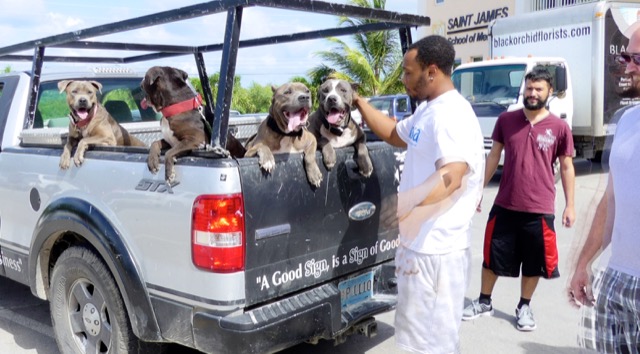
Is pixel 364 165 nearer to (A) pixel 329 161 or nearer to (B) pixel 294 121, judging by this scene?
(A) pixel 329 161

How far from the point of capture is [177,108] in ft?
12.5

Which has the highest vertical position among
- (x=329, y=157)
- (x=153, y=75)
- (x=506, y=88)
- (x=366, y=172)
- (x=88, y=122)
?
(x=153, y=75)

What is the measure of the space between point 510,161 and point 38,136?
3.43m

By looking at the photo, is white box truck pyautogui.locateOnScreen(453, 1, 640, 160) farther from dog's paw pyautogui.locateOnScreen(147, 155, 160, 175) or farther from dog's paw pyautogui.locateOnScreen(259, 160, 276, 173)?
dog's paw pyautogui.locateOnScreen(147, 155, 160, 175)

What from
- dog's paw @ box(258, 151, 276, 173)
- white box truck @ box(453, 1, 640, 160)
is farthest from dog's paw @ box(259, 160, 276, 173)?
white box truck @ box(453, 1, 640, 160)


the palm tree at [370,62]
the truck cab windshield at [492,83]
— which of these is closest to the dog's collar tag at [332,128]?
the truck cab windshield at [492,83]

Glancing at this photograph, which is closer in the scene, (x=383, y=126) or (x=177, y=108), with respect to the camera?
(x=383, y=126)

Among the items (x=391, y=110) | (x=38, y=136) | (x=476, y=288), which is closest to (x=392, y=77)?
(x=391, y=110)

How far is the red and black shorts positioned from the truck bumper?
158cm

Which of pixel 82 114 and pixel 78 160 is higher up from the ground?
pixel 82 114

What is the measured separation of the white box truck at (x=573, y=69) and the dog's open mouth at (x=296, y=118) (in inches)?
322

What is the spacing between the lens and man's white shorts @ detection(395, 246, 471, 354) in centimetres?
288

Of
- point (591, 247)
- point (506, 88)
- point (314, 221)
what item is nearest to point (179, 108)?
point (314, 221)

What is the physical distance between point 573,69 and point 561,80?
1.23 m
